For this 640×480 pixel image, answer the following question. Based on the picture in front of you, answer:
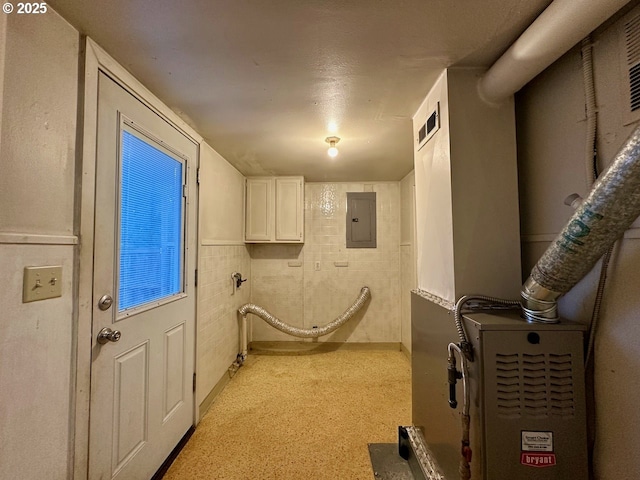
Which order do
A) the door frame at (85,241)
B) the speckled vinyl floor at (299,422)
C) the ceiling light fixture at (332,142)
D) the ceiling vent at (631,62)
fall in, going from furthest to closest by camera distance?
the ceiling light fixture at (332,142)
the speckled vinyl floor at (299,422)
the door frame at (85,241)
the ceiling vent at (631,62)

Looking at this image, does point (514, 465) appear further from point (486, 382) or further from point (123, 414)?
point (123, 414)

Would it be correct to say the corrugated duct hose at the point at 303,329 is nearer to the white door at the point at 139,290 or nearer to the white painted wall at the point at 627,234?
the white door at the point at 139,290

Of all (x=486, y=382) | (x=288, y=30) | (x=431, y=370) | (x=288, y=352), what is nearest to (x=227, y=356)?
(x=288, y=352)

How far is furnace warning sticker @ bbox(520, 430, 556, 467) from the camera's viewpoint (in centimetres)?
98

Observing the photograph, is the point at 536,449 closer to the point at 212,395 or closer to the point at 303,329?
the point at 212,395

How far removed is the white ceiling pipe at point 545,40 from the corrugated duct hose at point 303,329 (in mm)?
2723

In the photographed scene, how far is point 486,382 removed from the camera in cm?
100

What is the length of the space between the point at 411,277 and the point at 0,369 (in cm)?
315

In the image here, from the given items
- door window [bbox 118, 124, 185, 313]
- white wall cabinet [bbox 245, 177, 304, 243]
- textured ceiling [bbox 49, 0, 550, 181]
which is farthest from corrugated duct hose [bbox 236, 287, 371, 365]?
textured ceiling [bbox 49, 0, 550, 181]

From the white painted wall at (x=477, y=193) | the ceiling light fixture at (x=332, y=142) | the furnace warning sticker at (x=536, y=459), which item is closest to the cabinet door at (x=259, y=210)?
the ceiling light fixture at (x=332, y=142)

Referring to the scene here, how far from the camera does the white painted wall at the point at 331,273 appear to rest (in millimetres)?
3641

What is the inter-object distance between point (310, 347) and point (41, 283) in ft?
10.1

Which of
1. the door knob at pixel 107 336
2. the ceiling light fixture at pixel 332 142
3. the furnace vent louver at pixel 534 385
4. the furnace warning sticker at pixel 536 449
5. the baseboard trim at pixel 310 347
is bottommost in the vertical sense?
the baseboard trim at pixel 310 347

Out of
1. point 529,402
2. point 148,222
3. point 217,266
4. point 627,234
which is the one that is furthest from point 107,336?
point 627,234
